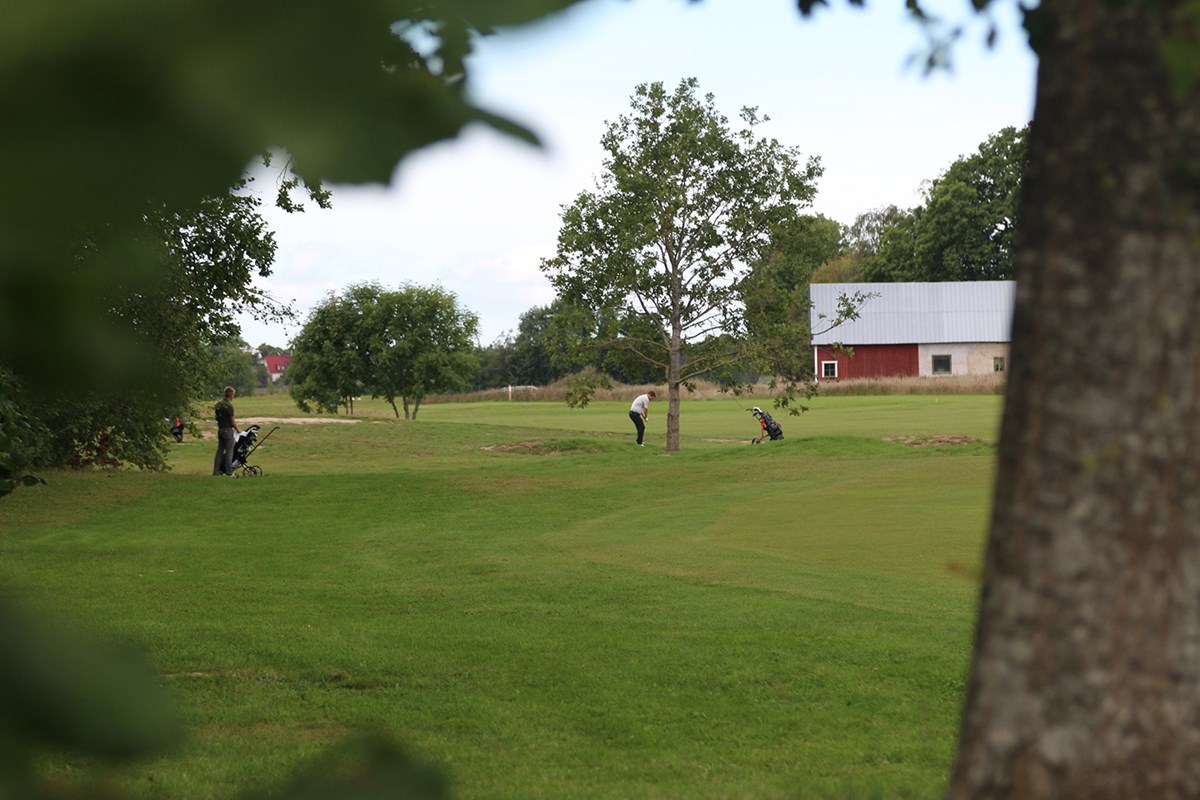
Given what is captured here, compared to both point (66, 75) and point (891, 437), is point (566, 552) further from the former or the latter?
point (891, 437)

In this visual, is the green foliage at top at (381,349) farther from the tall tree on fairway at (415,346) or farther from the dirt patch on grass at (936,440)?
the dirt patch on grass at (936,440)

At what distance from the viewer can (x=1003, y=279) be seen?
84000 millimetres

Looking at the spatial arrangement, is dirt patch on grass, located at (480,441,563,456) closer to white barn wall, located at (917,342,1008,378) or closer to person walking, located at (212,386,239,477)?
person walking, located at (212,386,239,477)

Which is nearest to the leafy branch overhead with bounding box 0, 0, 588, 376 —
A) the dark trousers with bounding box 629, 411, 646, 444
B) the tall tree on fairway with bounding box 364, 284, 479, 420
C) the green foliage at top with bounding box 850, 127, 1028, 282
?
the dark trousers with bounding box 629, 411, 646, 444

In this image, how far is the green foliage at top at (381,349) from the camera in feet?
226

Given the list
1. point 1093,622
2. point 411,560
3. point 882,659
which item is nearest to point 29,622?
point 1093,622

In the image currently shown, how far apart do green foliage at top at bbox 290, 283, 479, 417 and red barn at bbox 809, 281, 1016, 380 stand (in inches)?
900

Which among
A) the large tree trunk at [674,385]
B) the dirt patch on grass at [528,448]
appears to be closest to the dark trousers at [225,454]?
the dirt patch on grass at [528,448]

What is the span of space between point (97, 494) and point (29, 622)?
69.9ft

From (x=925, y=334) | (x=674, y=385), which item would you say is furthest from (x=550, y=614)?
(x=925, y=334)

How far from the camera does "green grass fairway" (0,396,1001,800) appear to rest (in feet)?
21.7

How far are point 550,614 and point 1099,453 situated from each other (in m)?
9.71

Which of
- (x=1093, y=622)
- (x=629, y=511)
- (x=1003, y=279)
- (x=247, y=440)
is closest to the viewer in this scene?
(x=1093, y=622)

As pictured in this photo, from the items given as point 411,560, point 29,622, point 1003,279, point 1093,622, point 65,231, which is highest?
point 1003,279
